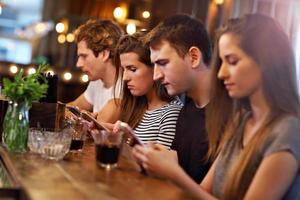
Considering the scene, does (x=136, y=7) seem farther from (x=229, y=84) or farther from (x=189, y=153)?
(x=229, y=84)

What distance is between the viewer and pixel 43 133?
1.74 meters

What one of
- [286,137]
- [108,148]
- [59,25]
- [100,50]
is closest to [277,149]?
[286,137]

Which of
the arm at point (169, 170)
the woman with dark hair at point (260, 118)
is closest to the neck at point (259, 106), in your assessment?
the woman with dark hair at point (260, 118)

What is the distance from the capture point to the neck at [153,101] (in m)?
2.40

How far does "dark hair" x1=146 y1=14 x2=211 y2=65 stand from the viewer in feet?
6.91

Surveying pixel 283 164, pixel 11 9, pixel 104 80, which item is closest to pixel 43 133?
pixel 283 164

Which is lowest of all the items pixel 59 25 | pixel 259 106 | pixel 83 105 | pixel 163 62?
pixel 83 105

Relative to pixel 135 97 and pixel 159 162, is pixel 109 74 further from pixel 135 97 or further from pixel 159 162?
pixel 159 162

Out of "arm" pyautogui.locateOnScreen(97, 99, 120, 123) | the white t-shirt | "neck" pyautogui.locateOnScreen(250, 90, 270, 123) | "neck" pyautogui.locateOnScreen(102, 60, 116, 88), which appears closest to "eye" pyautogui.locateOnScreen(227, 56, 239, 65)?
"neck" pyautogui.locateOnScreen(250, 90, 270, 123)

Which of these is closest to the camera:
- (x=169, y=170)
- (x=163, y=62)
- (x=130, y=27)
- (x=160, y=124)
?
(x=169, y=170)

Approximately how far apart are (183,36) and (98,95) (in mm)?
1382

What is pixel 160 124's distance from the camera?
227 centimetres

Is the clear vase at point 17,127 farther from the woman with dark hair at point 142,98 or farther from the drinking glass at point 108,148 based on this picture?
the woman with dark hair at point 142,98

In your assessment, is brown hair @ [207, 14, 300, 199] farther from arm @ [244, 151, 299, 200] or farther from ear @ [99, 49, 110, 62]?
ear @ [99, 49, 110, 62]
